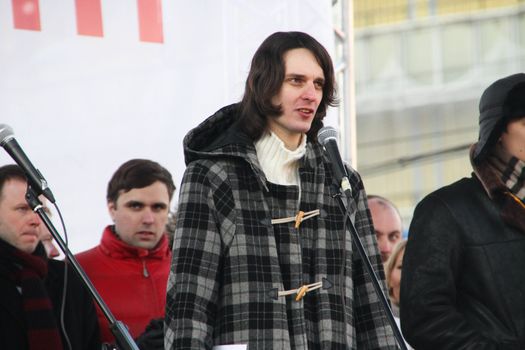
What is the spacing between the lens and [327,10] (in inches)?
257

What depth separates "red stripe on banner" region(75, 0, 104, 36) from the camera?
5699 millimetres

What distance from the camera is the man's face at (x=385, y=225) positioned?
7.28 metres

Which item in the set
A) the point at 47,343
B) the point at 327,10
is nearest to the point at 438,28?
the point at 327,10

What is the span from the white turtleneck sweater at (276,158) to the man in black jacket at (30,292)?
1253 millimetres

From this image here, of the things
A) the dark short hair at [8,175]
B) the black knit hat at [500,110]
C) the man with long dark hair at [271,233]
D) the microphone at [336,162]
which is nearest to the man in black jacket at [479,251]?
the black knit hat at [500,110]

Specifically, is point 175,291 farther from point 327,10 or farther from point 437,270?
point 327,10

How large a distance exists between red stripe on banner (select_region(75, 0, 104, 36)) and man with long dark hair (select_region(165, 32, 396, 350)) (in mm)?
1628

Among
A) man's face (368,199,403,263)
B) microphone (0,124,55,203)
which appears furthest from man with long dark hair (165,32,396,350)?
man's face (368,199,403,263)

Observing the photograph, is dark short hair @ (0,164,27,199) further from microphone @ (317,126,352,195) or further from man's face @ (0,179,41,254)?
microphone @ (317,126,352,195)

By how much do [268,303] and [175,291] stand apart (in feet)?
0.99

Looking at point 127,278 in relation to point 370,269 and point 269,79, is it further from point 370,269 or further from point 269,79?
point 370,269

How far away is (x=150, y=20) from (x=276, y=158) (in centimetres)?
199

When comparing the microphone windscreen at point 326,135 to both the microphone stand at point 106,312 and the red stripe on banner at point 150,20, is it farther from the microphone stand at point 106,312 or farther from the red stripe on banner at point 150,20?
the red stripe on banner at point 150,20

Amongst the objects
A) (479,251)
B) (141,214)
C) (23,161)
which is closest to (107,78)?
(141,214)
